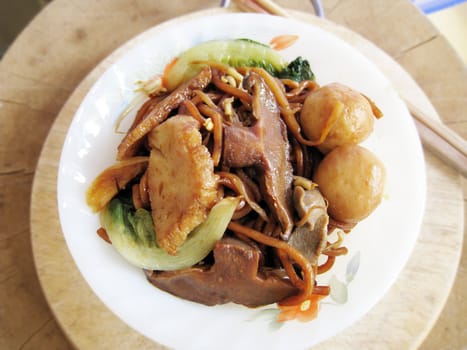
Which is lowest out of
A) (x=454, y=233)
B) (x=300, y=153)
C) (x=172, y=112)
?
(x=454, y=233)

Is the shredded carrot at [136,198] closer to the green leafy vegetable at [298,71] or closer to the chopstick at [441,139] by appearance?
the green leafy vegetable at [298,71]

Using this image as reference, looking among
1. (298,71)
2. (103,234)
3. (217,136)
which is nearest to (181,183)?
(217,136)

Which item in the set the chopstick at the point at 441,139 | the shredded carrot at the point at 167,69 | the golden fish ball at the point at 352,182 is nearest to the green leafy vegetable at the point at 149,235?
the golden fish ball at the point at 352,182

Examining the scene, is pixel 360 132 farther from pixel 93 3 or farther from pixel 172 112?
pixel 93 3

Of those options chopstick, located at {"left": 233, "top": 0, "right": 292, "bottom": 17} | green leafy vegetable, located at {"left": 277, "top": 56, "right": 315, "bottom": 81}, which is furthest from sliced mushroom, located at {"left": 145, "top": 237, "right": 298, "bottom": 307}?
chopstick, located at {"left": 233, "top": 0, "right": 292, "bottom": 17}

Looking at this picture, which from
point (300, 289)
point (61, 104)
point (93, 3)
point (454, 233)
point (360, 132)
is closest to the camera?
point (300, 289)

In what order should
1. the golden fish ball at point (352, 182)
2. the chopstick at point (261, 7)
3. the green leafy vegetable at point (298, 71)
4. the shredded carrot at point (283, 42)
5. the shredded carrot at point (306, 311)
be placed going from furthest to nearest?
the chopstick at point (261, 7) → the shredded carrot at point (283, 42) → the green leafy vegetable at point (298, 71) → the shredded carrot at point (306, 311) → the golden fish ball at point (352, 182)

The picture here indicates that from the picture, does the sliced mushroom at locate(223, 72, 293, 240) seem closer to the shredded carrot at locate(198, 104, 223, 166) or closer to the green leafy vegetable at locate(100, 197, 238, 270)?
the shredded carrot at locate(198, 104, 223, 166)

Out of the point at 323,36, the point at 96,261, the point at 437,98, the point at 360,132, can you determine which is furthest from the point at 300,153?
the point at 437,98
